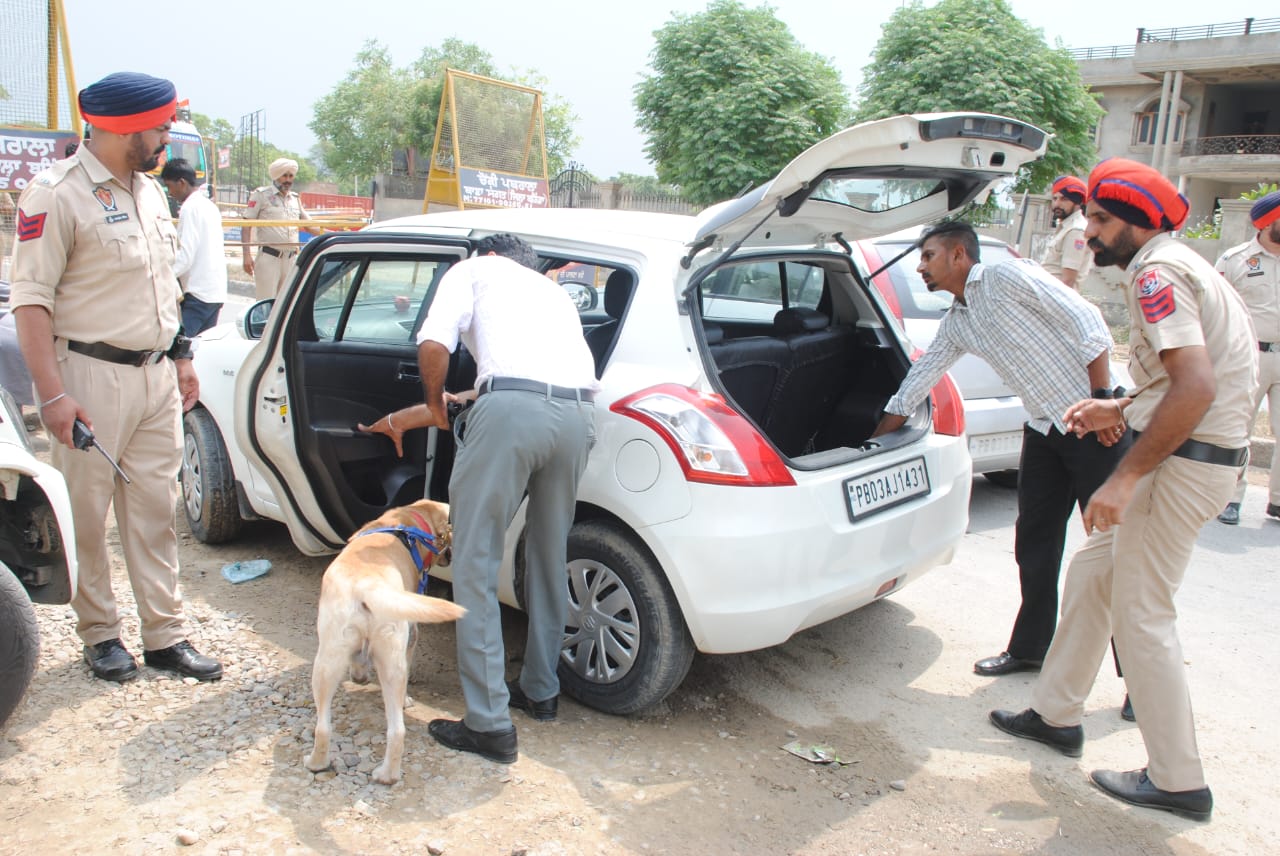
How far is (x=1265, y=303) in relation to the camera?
19.6ft

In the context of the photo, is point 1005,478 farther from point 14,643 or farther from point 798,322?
point 14,643

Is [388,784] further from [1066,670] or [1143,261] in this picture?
[1143,261]

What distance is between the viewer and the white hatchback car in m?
2.98

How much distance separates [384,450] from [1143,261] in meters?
3.06

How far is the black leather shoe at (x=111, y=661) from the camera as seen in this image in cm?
334

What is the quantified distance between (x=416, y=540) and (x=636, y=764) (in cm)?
103

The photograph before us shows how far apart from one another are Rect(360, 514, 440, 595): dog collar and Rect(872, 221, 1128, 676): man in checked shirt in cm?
179

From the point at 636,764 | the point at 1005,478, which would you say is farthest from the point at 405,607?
the point at 1005,478

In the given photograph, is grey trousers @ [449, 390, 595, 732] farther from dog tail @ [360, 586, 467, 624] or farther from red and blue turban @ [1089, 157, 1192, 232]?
red and blue turban @ [1089, 157, 1192, 232]

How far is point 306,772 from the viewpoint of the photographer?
2.82 meters

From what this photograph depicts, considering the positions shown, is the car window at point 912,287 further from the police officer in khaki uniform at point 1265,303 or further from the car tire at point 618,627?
the car tire at point 618,627

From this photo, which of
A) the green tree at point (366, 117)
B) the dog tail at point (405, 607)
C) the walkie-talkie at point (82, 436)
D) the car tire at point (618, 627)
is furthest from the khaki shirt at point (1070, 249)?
the green tree at point (366, 117)

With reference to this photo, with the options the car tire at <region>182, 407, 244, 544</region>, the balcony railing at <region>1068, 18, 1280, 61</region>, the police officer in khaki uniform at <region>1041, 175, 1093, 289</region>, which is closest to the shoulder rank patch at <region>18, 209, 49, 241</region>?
the car tire at <region>182, 407, 244, 544</region>

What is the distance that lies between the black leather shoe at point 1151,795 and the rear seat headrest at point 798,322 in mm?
2074
